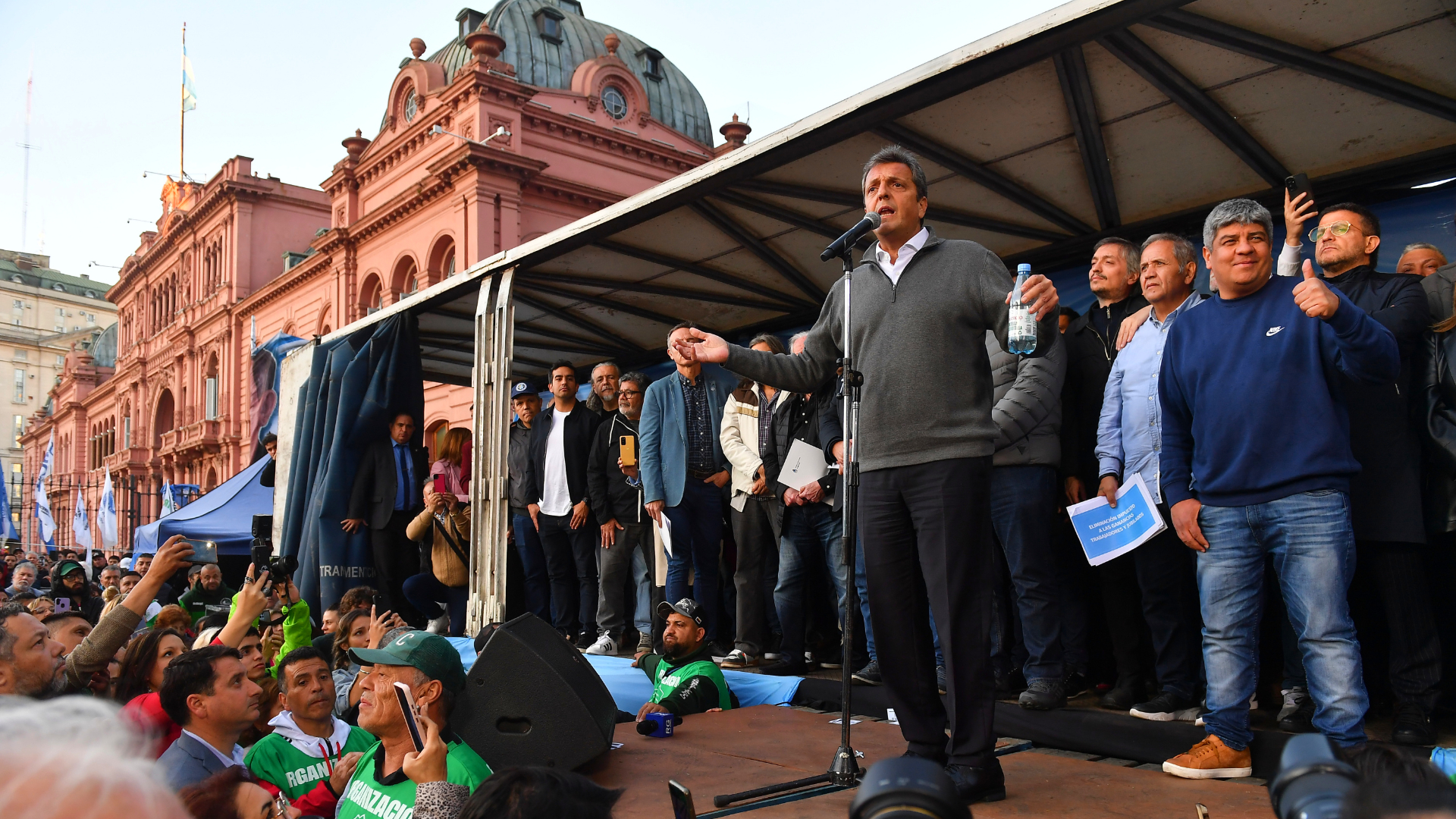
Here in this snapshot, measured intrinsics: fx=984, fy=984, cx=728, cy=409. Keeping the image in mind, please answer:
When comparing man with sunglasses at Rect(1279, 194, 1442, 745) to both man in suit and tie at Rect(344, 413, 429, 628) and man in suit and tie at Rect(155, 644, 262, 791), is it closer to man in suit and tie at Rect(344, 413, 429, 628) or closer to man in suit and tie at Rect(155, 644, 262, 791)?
man in suit and tie at Rect(155, 644, 262, 791)

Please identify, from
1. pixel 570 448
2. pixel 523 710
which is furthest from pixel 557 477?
pixel 523 710

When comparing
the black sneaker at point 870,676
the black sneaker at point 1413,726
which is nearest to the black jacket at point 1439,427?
the black sneaker at point 1413,726

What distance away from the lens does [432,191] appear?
22.8 metres

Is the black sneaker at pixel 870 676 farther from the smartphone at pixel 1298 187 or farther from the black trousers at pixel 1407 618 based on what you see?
the smartphone at pixel 1298 187

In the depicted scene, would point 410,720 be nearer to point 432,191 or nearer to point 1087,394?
point 1087,394

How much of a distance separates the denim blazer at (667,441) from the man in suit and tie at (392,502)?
9.56 ft

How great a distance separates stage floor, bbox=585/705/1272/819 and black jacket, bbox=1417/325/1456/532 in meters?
1.28

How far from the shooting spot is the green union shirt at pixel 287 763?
3.96m

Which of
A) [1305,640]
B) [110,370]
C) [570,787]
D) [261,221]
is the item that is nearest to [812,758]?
[1305,640]

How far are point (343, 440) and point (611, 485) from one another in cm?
284

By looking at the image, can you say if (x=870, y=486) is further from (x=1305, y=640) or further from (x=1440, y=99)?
(x=1440, y=99)

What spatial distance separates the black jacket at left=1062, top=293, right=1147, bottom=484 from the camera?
197 inches

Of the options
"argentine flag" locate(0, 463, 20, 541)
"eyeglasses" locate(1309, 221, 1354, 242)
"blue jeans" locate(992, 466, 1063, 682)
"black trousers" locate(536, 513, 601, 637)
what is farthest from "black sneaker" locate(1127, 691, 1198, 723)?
"argentine flag" locate(0, 463, 20, 541)

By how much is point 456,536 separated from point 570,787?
7.21 m
